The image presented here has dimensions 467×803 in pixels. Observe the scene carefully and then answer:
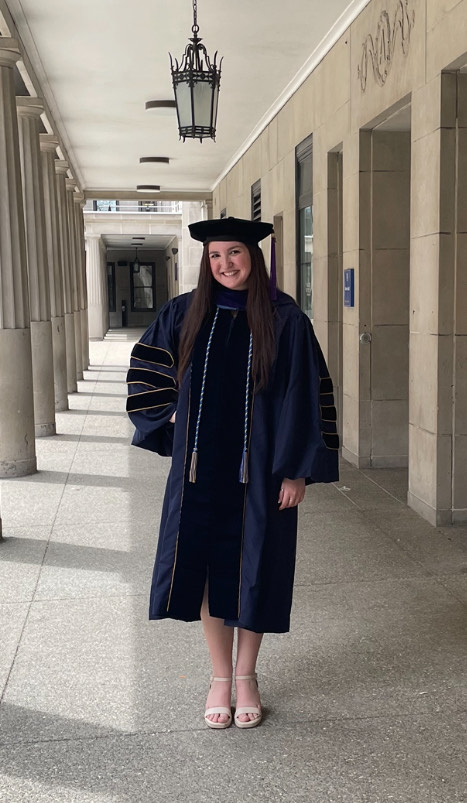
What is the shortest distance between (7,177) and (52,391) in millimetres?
3070

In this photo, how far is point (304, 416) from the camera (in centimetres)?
318

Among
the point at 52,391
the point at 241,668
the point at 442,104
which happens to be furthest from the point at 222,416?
the point at 52,391

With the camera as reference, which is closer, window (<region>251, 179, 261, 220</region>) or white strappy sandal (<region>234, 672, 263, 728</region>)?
white strappy sandal (<region>234, 672, 263, 728</region>)

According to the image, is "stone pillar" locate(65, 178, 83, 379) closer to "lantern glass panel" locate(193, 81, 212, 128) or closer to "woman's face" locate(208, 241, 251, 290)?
"lantern glass panel" locate(193, 81, 212, 128)

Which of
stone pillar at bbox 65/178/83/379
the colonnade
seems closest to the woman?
the colonnade

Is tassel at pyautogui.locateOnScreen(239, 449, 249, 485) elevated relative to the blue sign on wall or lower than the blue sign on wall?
lower

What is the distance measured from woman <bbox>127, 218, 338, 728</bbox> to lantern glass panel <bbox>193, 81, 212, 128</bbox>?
3780 millimetres

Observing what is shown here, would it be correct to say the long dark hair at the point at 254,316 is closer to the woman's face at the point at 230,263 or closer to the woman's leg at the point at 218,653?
the woman's face at the point at 230,263

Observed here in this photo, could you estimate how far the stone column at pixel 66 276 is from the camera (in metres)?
13.5

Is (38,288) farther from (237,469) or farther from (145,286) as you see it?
(145,286)

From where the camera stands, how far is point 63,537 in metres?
5.80

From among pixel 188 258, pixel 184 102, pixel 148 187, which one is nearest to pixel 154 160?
pixel 148 187

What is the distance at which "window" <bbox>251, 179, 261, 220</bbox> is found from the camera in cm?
1353

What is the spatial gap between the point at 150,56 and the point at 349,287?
11.0ft
